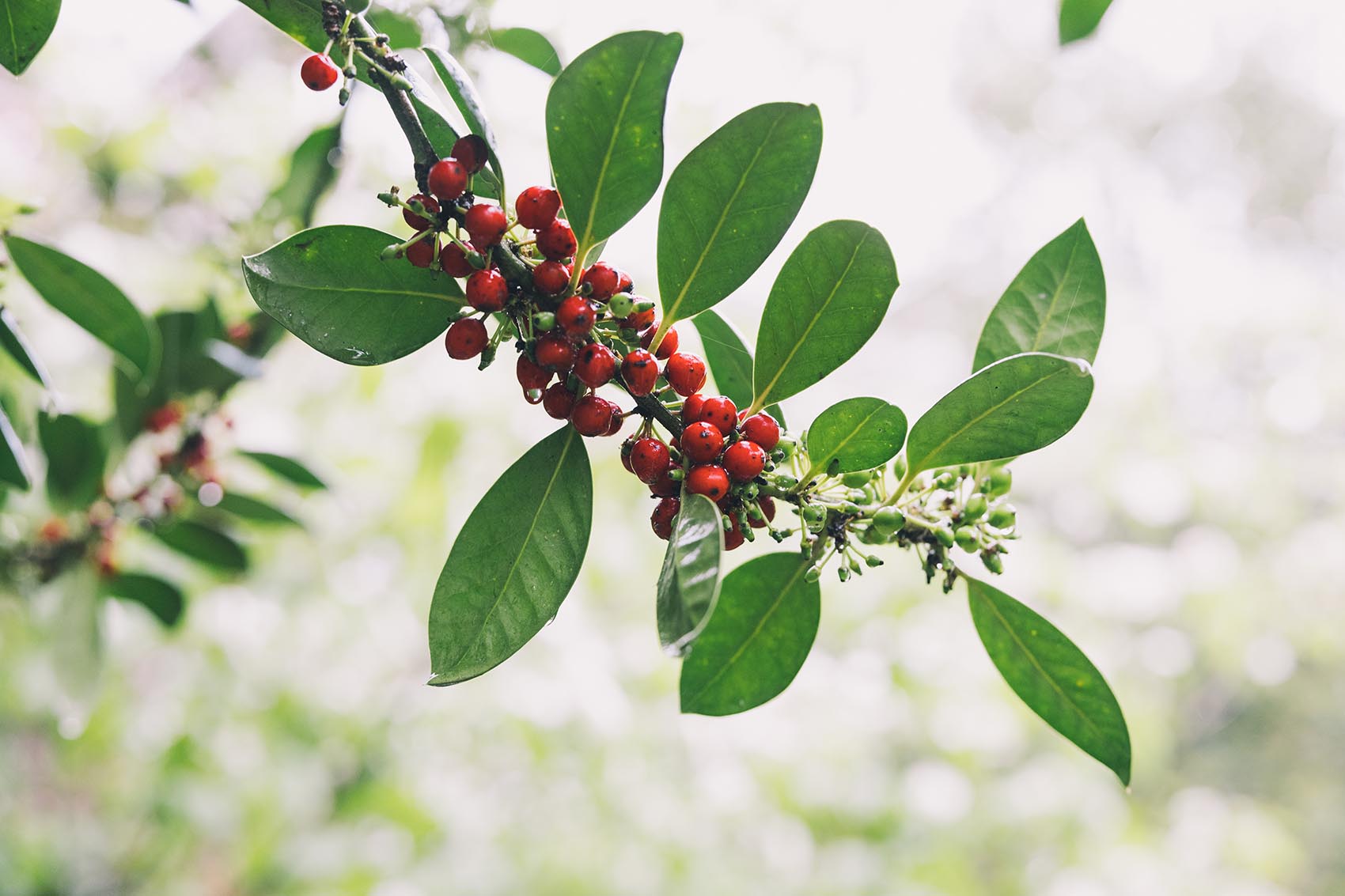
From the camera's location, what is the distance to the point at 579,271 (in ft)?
1.95

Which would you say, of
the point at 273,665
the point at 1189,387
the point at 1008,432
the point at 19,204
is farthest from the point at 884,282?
the point at 1189,387

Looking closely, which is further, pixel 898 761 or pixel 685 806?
pixel 898 761

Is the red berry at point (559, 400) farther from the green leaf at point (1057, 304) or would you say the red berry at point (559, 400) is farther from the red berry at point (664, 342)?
the green leaf at point (1057, 304)

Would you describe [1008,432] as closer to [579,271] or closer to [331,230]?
[579,271]

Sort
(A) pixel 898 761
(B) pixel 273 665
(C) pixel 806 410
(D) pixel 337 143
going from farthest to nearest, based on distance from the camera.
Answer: (C) pixel 806 410, (A) pixel 898 761, (B) pixel 273 665, (D) pixel 337 143

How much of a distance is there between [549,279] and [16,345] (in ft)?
1.87

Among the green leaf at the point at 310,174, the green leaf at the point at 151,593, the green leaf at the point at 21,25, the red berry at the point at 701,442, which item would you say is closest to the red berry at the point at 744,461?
the red berry at the point at 701,442

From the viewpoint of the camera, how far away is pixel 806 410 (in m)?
3.92

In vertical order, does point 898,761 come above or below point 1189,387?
below

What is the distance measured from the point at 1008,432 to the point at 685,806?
7.19 ft

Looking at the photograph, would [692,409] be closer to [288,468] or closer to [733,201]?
[733,201]

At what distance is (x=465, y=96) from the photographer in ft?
1.76

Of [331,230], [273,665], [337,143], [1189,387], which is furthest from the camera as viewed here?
[1189,387]

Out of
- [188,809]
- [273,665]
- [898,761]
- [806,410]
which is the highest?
[806,410]
